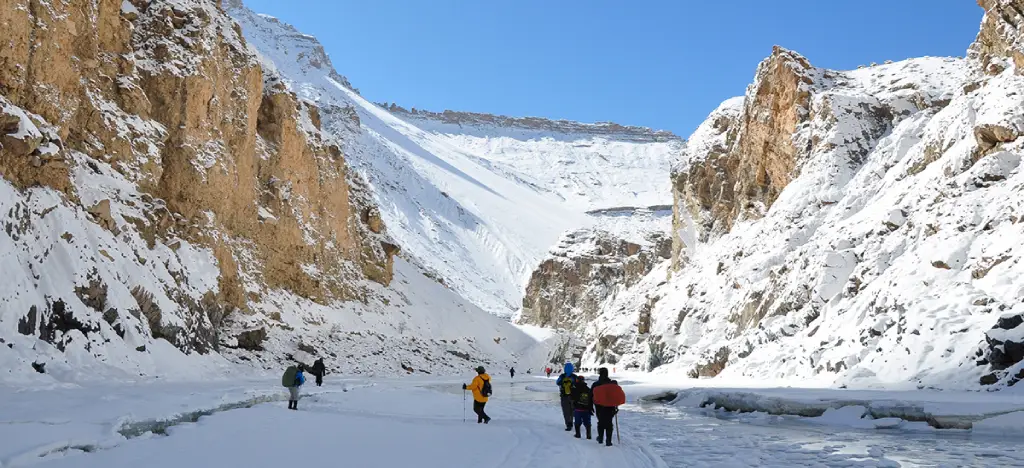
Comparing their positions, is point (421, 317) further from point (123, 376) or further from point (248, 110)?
point (123, 376)

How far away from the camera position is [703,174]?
7019 centimetres

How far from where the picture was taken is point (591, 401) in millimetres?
13094

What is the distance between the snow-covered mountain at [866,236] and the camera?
832 inches

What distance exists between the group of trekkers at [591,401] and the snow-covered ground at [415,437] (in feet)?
1.23

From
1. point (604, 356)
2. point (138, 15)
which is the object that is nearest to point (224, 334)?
point (138, 15)

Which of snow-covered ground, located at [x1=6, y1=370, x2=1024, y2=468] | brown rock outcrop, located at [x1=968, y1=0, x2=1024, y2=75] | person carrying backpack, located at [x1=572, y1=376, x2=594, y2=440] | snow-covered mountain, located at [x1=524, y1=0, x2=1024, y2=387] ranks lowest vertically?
snow-covered ground, located at [x1=6, y1=370, x2=1024, y2=468]

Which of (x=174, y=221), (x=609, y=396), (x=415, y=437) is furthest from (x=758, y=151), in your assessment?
(x=415, y=437)

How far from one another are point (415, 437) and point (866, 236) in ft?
86.0

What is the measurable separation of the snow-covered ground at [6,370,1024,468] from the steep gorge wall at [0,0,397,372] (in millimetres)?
5622

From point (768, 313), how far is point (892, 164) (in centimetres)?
1133

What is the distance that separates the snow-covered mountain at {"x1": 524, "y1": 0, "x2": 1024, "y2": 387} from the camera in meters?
21.1

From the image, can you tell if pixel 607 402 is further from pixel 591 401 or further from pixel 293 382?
pixel 293 382

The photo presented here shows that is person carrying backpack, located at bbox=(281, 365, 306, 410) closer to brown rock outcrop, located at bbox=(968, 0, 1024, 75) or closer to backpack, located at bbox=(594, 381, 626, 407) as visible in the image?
backpack, located at bbox=(594, 381, 626, 407)

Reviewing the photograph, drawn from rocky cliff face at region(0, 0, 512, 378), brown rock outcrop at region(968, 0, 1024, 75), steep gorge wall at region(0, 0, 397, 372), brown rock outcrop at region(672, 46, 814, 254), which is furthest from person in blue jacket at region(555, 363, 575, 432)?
brown rock outcrop at region(672, 46, 814, 254)
